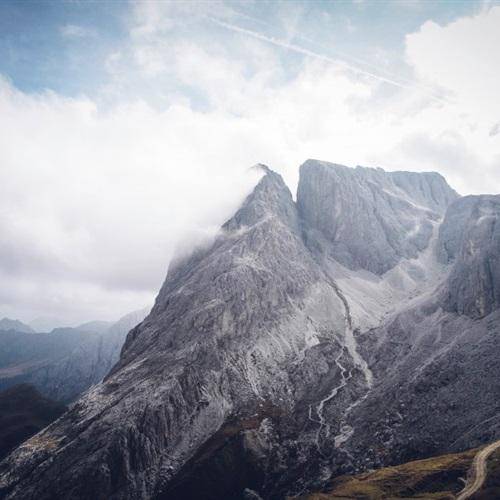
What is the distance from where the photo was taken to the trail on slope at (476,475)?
81.2 meters

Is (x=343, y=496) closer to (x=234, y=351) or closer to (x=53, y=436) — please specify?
(x=234, y=351)

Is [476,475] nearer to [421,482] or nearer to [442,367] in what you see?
[421,482]

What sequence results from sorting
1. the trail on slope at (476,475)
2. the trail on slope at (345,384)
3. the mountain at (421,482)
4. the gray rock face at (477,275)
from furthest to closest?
the gray rock face at (477,275), the trail on slope at (345,384), the mountain at (421,482), the trail on slope at (476,475)

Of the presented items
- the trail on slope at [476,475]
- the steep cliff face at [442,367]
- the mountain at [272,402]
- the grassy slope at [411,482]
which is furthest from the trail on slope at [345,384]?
the trail on slope at [476,475]

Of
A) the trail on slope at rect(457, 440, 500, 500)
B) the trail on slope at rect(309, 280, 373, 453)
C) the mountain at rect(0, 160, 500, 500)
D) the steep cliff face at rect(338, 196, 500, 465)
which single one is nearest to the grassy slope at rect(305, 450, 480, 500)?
the trail on slope at rect(457, 440, 500, 500)

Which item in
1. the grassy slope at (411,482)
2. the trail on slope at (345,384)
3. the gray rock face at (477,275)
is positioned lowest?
the grassy slope at (411,482)

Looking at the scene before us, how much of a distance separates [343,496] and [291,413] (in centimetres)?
5028

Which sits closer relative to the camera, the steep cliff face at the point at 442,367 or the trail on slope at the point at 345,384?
the steep cliff face at the point at 442,367

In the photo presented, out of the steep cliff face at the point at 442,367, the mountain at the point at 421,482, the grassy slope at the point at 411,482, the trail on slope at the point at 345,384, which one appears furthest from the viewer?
the trail on slope at the point at 345,384

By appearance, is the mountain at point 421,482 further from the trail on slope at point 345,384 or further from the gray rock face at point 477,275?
the gray rock face at point 477,275

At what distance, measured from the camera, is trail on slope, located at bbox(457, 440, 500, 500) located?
266 feet

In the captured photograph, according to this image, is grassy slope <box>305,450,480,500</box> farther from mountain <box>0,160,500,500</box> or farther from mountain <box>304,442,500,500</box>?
mountain <box>0,160,500,500</box>

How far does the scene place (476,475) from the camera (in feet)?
275

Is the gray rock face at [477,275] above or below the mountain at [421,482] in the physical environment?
above
